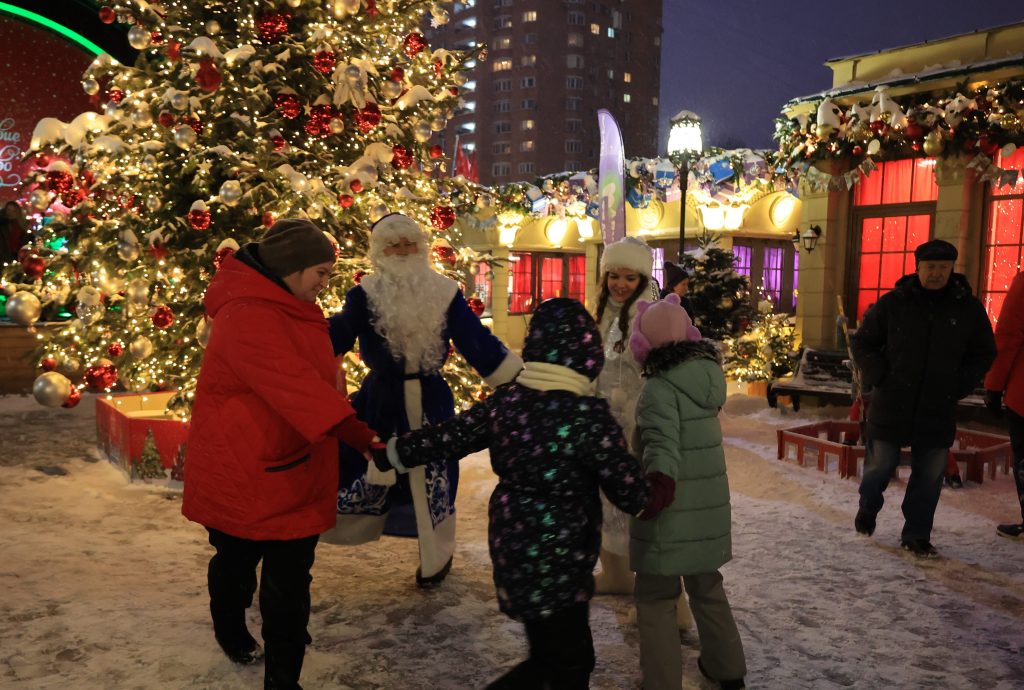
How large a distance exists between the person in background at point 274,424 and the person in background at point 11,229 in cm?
1096

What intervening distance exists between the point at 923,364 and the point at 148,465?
5961 mm

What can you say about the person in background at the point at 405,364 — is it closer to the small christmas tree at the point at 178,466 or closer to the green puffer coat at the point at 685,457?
the green puffer coat at the point at 685,457

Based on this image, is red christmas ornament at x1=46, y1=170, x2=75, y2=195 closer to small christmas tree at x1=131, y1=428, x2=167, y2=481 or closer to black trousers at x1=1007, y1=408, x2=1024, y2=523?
small christmas tree at x1=131, y1=428, x2=167, y2=481

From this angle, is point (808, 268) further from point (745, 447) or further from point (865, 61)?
point (745, 447)

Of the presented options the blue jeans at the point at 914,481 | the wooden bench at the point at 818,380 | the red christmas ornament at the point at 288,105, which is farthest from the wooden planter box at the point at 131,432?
the wooden bench at the point at 818,380

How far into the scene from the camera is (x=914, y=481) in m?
4.82

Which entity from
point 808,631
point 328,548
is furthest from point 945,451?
point 328,548

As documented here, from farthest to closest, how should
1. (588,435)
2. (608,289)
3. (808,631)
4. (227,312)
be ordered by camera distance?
(608,289), (808,631), (227,312), (588,435)

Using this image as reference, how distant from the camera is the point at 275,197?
19.2 ft

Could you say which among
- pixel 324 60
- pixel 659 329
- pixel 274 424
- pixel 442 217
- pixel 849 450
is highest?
pixel 324 60

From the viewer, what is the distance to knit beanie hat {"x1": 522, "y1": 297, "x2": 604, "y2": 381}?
255cm

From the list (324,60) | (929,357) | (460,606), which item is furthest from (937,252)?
(324,60)

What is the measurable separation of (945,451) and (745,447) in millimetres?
3501

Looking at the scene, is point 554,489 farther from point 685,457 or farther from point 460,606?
point 460,606
